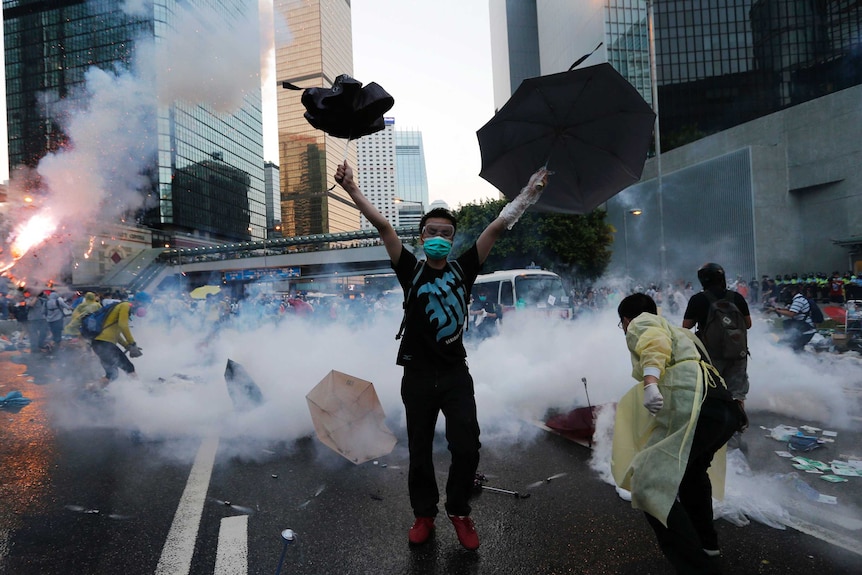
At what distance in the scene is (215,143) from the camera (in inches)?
535

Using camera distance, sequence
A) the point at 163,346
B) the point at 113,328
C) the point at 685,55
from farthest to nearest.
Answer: the point at 685,55 → the point at 163,346 → the point at 113,328

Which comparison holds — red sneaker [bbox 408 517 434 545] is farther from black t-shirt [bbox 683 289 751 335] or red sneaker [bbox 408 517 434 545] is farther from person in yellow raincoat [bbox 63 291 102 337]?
person in yellow raincoat [bbox 63 291 102 337]

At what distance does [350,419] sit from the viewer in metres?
3.97

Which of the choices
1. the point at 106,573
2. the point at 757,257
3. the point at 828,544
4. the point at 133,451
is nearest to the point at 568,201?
the point at 828,544

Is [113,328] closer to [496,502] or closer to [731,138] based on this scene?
[496,502]

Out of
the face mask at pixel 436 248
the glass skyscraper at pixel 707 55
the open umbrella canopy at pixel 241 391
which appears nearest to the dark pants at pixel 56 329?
the open umbrella canopy at pixel 241 391

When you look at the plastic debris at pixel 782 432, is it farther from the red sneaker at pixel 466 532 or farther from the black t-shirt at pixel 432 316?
the black t-shirt at pixel 432 316

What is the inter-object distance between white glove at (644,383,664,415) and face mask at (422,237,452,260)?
3.88ft

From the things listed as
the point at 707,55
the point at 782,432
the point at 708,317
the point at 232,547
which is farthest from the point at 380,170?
the point at 232,547

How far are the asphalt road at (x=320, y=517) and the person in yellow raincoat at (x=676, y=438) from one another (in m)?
0.36

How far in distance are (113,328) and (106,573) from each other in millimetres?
5339

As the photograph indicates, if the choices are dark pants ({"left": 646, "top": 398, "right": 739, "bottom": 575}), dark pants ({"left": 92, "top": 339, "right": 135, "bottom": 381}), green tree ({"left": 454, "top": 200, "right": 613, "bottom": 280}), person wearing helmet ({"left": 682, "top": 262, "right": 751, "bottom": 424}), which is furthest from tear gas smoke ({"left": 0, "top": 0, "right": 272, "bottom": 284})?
green tree ({"left": 454, "top": 200, "right": 613, "bottom": 280})

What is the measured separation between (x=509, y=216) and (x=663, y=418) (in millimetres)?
1268

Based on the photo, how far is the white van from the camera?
13031mm
